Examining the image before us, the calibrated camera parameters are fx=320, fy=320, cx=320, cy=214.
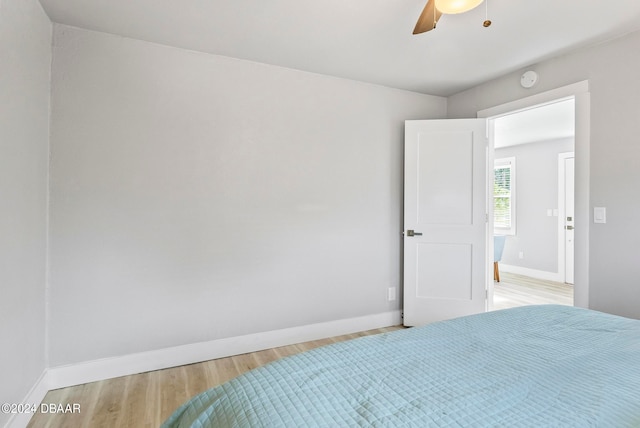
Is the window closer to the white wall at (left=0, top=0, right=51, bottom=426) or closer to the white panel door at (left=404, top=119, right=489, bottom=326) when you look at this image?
the white panel door at (left=404, top=119, right=489, bottom=326)

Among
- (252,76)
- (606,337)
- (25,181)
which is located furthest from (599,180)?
(25,181)

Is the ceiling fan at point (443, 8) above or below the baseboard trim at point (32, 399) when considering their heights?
above

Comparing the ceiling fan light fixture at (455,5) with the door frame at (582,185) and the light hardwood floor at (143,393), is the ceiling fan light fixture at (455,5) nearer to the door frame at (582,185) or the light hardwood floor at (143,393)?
the door frame at (582,185)

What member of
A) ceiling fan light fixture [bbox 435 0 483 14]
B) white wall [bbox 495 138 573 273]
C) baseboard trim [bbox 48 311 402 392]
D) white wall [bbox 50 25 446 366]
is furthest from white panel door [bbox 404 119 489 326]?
Result: white wall [bbox 495 138 573 273]

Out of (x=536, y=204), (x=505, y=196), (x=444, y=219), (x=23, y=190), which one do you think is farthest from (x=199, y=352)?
(x=505, y=196)

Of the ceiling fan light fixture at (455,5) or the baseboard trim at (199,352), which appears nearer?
the ceiling fan light fixture at (455,5)

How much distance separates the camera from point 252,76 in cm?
268

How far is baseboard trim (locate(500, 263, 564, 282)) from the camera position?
5402 millimetres

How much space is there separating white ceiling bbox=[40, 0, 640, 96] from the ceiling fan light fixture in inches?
20.7

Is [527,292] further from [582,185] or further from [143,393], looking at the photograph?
[143,393]

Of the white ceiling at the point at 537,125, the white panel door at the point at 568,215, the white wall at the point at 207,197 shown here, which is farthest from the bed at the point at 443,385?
the white panel door at the point at 568,215

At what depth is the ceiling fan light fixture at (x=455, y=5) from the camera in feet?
4.53

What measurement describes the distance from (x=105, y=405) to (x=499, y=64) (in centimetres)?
379

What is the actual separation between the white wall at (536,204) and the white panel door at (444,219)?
130 inches
